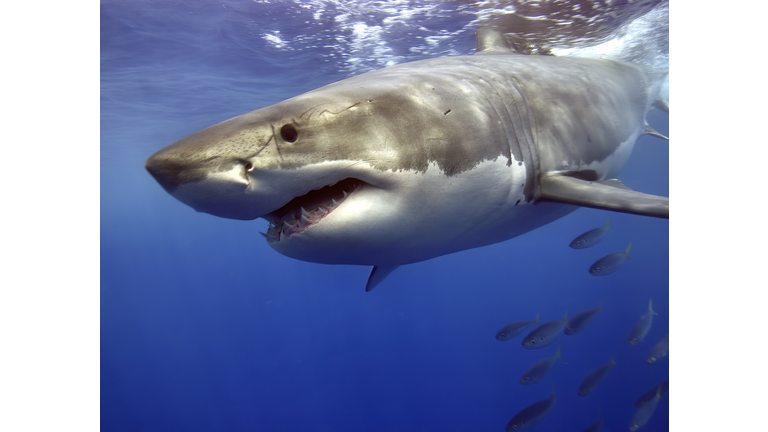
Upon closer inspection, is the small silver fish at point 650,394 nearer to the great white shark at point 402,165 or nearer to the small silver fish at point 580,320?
the small silver fish at point 580,320

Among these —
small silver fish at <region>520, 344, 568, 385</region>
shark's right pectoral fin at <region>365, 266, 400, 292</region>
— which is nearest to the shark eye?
shark's right pectoral fin at <region>365, 266, 400, 292</region>

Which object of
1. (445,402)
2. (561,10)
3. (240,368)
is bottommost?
(240,368)

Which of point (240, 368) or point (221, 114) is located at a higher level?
point (221, 114)

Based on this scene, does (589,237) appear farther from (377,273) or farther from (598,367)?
(377,273)

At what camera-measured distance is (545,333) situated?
6.70 m

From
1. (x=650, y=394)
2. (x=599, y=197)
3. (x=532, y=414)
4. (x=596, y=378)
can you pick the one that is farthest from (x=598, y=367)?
(x=599, y=197)

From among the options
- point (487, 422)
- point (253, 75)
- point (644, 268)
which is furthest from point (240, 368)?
point (644, 268)

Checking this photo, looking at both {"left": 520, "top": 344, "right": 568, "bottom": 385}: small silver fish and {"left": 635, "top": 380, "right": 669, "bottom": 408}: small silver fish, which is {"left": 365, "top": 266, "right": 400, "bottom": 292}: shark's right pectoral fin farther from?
{"left": 635, "top": 380, "right": 669, "bottom": 408}: small silver fish

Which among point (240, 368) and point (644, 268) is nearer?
point (240, 368)

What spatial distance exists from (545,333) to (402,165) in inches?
242

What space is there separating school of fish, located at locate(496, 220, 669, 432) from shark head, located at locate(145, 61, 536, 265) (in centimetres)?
553
